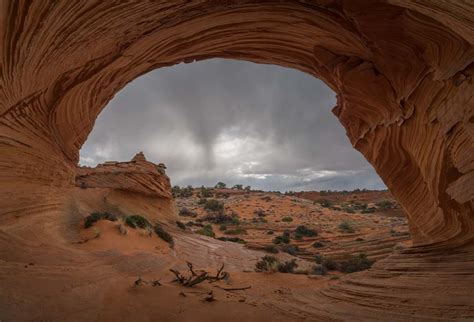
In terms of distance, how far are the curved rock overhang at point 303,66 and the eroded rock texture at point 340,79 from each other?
3cm

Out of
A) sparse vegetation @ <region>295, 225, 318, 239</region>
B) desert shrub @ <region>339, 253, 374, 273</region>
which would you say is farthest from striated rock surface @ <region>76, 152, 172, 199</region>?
desert shrub @ <region>339, 253, 374, 273</region>

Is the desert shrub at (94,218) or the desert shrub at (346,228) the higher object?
the desert shrub at (94,218)

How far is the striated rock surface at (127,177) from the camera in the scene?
60.0 feet

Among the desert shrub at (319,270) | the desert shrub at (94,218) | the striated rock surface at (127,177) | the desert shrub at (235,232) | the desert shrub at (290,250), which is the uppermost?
the striated rock surface at (127,177)

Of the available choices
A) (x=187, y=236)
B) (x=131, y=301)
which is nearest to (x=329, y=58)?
(x=131, y=301)

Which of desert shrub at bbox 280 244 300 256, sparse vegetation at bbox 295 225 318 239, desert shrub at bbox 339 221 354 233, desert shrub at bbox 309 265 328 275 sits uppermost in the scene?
desert shrub at bbox 339 221 354 233

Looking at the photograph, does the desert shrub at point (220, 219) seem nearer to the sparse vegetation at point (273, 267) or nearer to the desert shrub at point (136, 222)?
the desert shrub at point (136, 222)

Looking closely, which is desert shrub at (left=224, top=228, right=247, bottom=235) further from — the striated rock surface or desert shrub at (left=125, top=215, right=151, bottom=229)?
desert shrub at (left=125, top=215, right=151, bottom=229)

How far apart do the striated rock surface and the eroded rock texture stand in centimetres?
1063

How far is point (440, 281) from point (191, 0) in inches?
Answer: 260

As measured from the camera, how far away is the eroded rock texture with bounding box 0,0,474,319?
4.23 meters

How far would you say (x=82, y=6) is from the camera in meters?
4.29

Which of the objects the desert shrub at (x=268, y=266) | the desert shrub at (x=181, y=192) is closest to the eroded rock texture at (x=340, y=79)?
the desert shrub at (x=268, y=266)

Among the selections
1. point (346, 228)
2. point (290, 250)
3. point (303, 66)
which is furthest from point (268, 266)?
point (346, 228)
